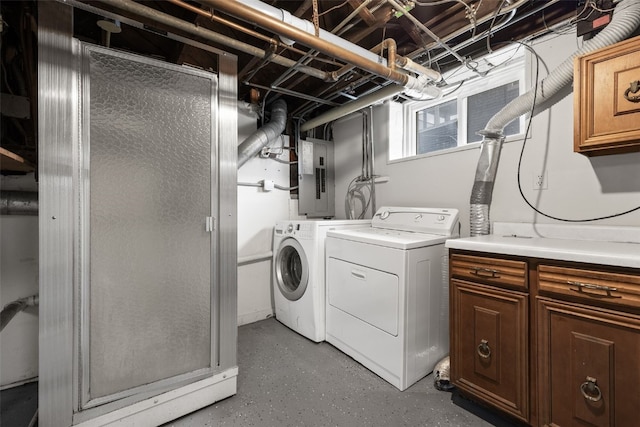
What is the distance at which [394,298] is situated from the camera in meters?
1.63

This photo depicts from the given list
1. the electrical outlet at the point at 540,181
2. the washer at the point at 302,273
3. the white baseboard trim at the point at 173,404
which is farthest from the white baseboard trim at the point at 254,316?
the electrical outlet at the point at 540,181

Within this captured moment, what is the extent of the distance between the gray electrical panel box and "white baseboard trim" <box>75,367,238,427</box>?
1.77 m

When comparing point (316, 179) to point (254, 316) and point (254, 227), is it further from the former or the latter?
point (254, 316)

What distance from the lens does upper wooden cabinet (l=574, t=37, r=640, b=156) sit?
1211mm

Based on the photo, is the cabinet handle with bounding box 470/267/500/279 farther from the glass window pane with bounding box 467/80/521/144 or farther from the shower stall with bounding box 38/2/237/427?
the shower stall with bounding box 38/2/237/427

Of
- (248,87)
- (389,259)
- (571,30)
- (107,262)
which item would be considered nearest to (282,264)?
(389,259)

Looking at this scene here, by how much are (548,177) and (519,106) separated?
47cm

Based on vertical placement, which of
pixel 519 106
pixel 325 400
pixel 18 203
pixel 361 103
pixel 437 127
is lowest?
pixel 325 400

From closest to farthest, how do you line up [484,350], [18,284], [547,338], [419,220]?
[547,338] < [484,350] < [18,284] < [419,220]

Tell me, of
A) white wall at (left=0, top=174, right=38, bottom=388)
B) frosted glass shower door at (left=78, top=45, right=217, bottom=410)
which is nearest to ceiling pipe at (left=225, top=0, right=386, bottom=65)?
frosted glass shower door at (left=78, top=45, right=217, bottom=410)

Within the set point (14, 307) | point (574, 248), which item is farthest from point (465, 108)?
point (14, 307)

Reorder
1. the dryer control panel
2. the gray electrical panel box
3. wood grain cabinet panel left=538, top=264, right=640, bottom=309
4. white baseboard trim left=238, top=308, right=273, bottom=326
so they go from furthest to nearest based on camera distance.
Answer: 1. the gray electrical panel box
2. white baseboard trim left=238, top=308, right=273, bottom=326
3. the dryer control panel
4. wood grain cabinet panel left=538, top=264, right=640, bottom=309

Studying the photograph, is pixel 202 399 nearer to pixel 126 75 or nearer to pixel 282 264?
pixel 282 264

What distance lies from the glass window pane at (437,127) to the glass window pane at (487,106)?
0.39 feet
